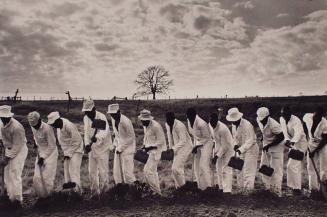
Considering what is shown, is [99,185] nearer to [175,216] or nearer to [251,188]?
[175,216]

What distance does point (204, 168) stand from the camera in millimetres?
10109

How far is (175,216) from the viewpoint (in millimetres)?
8227

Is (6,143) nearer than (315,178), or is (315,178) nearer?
(6,143)

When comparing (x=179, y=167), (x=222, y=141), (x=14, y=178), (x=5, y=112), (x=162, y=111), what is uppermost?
(x=162, y=111)

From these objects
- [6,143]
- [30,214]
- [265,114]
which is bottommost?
[30,214]

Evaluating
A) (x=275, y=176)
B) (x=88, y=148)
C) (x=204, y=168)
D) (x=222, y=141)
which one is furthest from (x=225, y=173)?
(x=88, y=148)

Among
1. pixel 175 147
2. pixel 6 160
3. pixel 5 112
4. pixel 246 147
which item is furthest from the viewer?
pixel 175 147

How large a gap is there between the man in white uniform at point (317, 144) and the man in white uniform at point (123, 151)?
4.59 metres

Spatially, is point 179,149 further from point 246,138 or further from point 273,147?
point 273,147

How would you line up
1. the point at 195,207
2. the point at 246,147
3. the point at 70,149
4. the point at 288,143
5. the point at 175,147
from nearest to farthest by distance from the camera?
the point at 195,207 < the point at 70,149 < the point at 246,147 < the point at 175,147 < the point at 288,143

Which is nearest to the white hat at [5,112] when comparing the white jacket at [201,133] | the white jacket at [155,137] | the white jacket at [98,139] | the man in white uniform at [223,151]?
the white jacket at [98,139]

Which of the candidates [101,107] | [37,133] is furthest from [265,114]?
[101,107]

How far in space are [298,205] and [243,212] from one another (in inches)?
57.3

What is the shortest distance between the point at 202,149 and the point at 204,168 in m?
0.48
